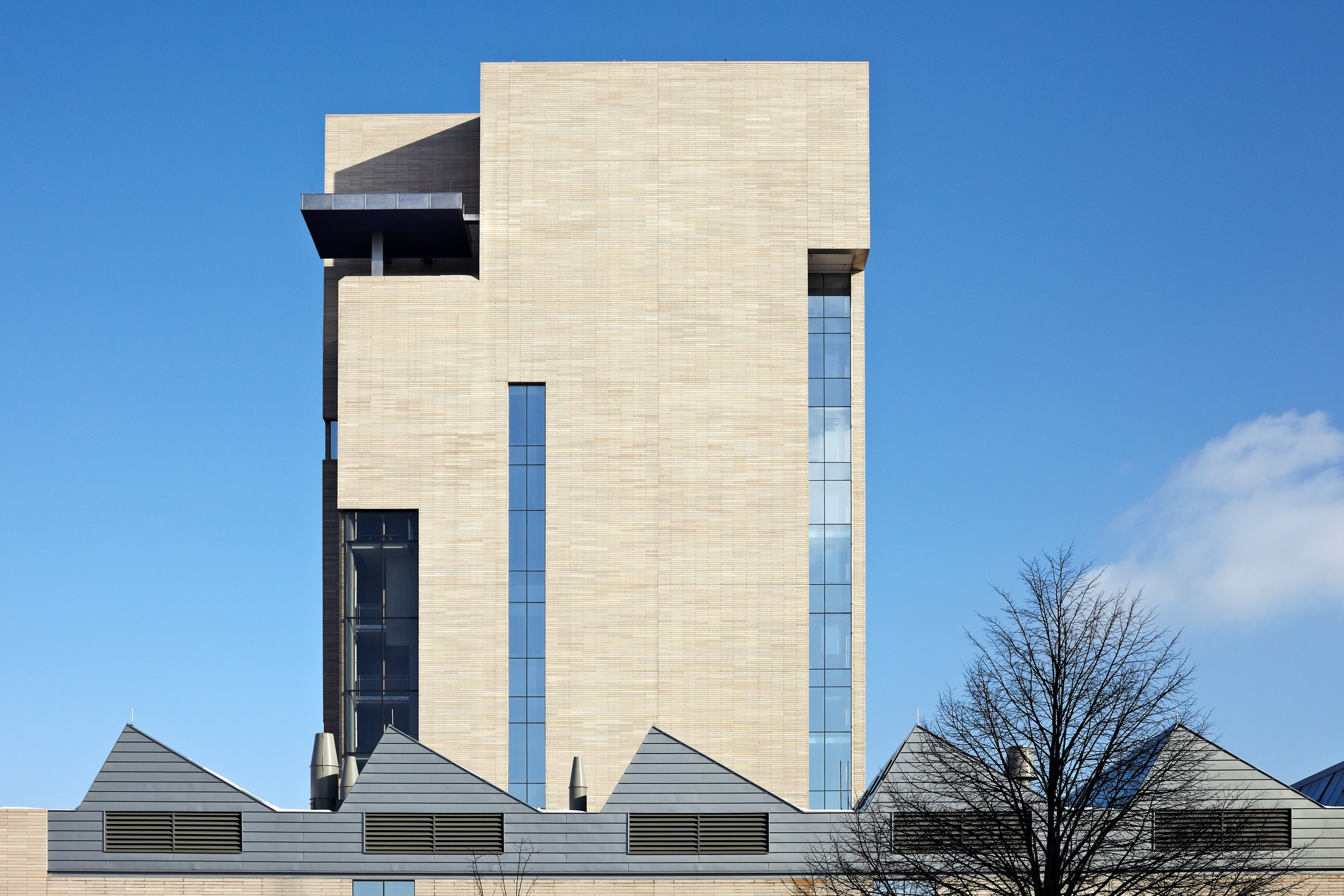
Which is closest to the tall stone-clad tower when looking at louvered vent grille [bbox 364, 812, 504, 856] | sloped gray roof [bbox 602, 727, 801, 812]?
sloped gray roof [bbox 602, 727, 801, 812]

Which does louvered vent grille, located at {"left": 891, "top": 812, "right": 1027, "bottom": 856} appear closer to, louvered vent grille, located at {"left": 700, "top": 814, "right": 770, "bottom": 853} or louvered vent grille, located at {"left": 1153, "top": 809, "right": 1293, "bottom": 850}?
louvered vent grille, located at {"left": 1153, "top": 809, "right": 1293, "bottom": 850}

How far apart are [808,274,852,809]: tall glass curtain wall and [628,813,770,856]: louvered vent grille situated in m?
12.2

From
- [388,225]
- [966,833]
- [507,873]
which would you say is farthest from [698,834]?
[388,225]

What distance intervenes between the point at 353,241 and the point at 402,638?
15199 mm

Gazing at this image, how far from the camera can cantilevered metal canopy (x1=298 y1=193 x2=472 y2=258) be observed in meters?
58.8

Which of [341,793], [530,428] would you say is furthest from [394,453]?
[341,793]

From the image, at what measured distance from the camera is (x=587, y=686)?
56156 millimetres

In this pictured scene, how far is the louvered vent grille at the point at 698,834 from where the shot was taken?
4378cm

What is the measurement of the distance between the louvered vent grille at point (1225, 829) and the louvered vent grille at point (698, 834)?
10346 mm

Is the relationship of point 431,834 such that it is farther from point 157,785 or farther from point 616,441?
point 616,441

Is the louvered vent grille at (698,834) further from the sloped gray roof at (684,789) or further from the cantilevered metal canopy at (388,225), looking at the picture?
the cantilevered metal canopy at (388,225)

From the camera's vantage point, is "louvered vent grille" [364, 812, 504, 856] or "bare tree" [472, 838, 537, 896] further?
"louvered vent grille" [364, 812, 504, 856]

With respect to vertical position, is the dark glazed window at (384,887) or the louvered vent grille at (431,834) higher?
the louvered vent grille at (431,834)

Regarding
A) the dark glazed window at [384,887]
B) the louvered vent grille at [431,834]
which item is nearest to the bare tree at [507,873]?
the louvered vent grille at [431,834]
